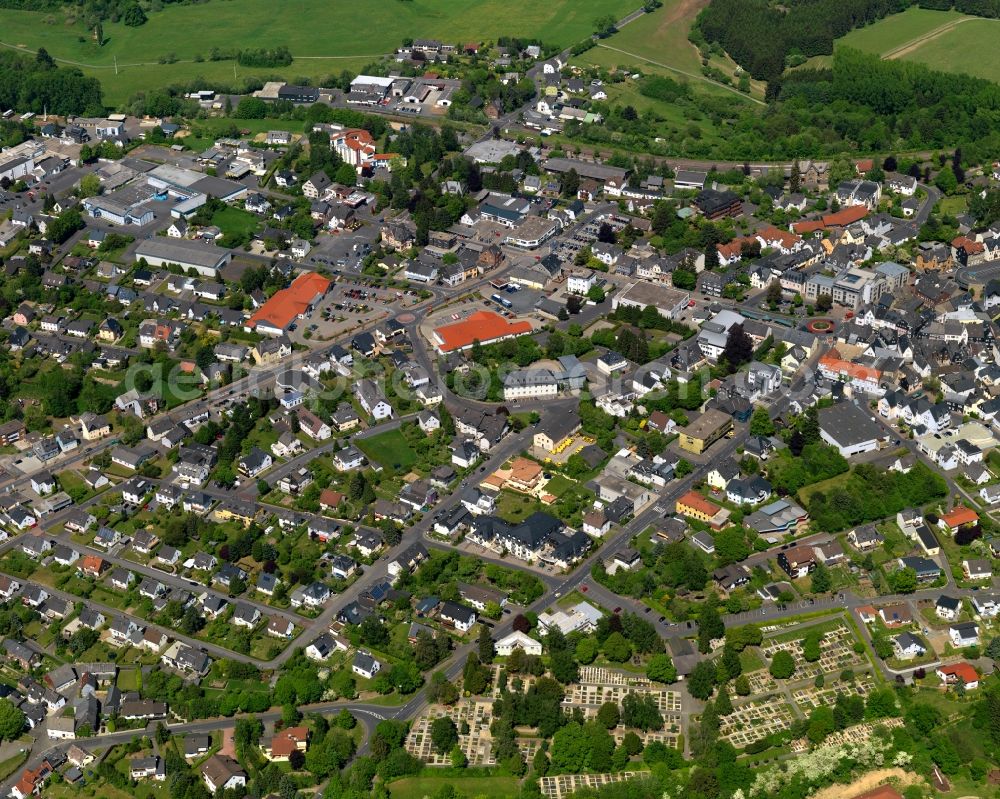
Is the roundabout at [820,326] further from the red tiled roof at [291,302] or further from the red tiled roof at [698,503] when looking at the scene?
the red tiled roof at [291,302]

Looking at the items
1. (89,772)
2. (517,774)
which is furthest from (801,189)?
(89,772)

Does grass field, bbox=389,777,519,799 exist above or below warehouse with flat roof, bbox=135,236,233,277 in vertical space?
above

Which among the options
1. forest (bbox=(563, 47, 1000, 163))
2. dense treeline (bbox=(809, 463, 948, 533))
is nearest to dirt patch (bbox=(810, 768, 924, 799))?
dense treeline (bbox=(809, 463, 948, 533))

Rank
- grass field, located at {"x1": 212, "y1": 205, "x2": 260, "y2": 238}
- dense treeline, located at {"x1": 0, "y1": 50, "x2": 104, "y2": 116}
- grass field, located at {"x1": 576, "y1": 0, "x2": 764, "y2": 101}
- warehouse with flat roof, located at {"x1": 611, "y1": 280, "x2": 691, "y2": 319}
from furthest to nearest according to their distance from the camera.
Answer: grass field, located at {"x1": 576, "y1": 0, "x2": 764, "y2": 101}
dense treeline, located at {"x1": 0, "y1": 50, "x2": 104, "y2": 116}
grass field, located at {"x1": 212, "y1": 205, "x2": 260, "y2": 238}
warehouse with flat roof, located at {"x1": 611, "y1": 280, "x2": 691, "y2": 319}

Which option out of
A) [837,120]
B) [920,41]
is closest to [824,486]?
[837,120]

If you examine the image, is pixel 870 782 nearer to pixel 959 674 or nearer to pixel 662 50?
pixel 959 674

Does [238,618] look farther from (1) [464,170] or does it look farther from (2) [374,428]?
(1) [464,170]

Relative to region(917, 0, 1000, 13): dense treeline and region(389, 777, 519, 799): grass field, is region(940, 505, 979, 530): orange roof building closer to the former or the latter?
region(389, 777, 519, 799): grass field
